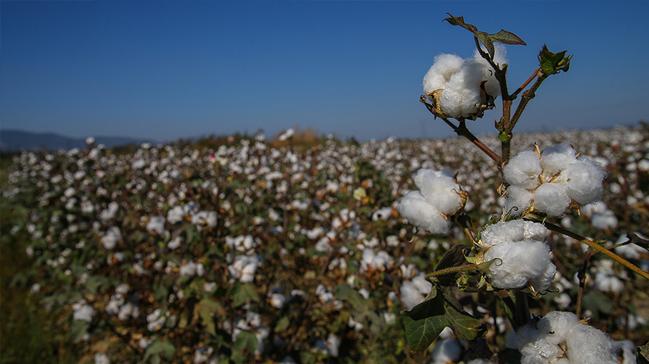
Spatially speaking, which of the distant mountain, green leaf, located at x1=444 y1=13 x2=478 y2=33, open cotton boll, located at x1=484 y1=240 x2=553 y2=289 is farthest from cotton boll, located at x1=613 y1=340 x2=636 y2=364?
the distant mountain

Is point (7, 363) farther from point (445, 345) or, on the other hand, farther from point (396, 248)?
point (445, 345)

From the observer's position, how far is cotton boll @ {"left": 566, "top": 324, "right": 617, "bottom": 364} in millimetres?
715

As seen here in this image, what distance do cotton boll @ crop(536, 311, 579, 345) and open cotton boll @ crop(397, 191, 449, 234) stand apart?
0.28 meters

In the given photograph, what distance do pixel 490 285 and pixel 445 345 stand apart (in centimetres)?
65

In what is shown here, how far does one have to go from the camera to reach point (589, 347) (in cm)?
72

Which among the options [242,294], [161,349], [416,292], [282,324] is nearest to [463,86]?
[416,292]

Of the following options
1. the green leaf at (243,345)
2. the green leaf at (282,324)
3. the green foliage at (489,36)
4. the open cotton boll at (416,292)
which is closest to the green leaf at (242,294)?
the green leaf at (243,345)

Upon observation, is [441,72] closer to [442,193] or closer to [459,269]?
[442,193]

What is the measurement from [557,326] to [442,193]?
1.16 feet

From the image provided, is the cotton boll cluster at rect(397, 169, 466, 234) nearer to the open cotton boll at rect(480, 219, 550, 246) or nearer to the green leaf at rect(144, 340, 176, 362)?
the open cotton boll at rect(480, 219, 550, 246)

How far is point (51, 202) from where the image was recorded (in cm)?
587

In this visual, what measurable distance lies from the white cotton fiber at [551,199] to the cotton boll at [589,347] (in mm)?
237

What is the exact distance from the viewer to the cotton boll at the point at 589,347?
71cm

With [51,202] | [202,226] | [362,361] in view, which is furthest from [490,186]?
[51,202]
